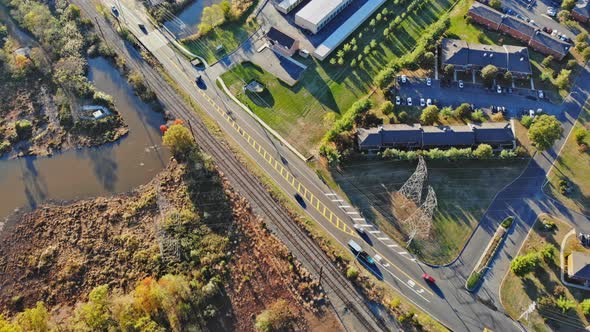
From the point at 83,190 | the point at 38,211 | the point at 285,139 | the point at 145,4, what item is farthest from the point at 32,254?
the point at 145,4

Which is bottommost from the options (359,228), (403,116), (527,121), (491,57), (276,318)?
(527,121)

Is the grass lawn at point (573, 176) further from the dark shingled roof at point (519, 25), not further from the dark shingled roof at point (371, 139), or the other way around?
the dark shingled roof at point (371, 139)

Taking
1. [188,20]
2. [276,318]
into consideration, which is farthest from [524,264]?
[188,20]

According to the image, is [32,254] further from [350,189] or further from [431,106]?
[431,106]

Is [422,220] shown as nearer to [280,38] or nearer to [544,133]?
[544,133]

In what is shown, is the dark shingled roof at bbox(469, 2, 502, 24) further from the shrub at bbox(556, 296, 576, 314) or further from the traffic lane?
the shrub at bbox(556, 296, 576, 314)
